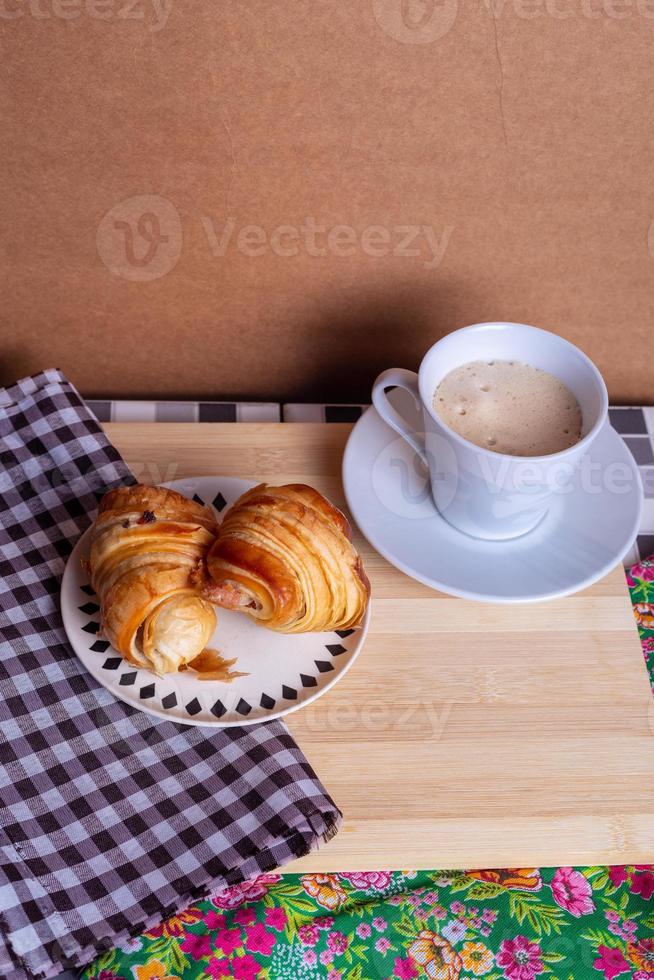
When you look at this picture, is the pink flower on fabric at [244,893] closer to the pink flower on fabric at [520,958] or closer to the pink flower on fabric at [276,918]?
the pink flower on fabric at [276,918]

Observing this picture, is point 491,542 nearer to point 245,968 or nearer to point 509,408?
point 509,408

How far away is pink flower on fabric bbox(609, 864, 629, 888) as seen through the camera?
765 millimetres

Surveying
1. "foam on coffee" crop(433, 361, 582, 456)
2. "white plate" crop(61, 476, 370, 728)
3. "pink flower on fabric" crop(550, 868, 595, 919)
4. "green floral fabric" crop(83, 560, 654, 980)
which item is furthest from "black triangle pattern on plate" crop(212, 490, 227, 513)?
"pink flower on fabric" crop(550, 868, 595, 919)

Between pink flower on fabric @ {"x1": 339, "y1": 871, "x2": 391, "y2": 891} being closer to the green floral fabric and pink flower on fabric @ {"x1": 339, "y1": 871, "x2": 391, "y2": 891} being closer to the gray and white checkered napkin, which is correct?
the green floral fabric

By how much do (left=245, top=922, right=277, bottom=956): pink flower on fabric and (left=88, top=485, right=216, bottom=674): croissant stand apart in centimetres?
23

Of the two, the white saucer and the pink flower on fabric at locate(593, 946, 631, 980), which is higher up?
the white saucer

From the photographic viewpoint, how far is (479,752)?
0.70 meters

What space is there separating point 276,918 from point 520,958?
200 mm

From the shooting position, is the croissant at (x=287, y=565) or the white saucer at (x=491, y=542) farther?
the white saucer at (x=491, y=542)

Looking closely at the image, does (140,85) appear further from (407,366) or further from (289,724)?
(289,724)

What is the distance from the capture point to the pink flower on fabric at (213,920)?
0.72 metres

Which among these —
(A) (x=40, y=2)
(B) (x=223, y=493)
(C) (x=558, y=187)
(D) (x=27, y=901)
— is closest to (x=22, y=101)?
(A) (x=40, y=2)

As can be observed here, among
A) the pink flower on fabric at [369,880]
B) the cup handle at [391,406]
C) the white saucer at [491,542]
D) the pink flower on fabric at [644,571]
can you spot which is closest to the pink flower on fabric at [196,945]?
the pink flower on fabric at [369,880]

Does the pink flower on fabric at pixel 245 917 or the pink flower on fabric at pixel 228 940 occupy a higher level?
the pink flower on fabric at pixel 245 917
